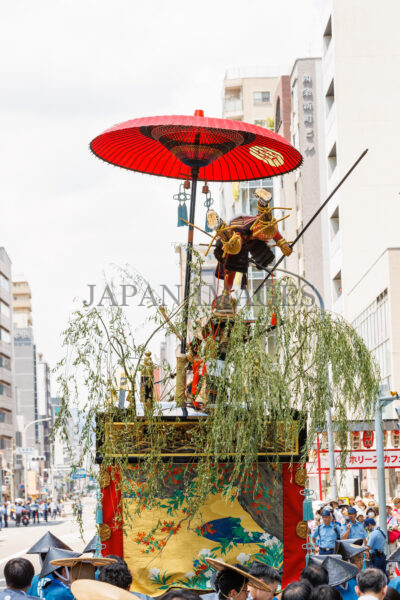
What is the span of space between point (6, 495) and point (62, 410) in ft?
277

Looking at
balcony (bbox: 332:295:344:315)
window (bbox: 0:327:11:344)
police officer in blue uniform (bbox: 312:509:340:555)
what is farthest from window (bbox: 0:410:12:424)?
police officer in blue uniform (bbox: 312:509:340:555)

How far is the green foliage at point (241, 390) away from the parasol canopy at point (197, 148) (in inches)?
65.7

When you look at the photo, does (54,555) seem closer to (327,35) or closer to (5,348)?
(327,35)

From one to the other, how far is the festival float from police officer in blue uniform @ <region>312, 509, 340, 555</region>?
22.7ft

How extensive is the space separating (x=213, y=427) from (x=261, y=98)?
278 feet

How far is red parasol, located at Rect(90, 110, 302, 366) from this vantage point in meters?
10.4

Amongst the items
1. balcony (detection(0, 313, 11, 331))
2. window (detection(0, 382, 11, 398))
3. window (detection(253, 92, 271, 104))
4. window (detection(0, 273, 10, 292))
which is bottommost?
window (detection(0, 382, 11, 398))

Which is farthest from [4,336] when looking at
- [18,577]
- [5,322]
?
[18,577]

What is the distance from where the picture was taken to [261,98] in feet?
299

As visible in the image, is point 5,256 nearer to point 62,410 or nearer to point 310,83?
point 310,83

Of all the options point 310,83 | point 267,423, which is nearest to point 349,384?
point 267,423

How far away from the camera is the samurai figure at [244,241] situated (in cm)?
1034

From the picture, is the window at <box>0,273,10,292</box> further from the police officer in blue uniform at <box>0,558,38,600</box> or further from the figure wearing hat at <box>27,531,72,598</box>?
the police officer in blue uniform at <box>0,558,38,600</box>

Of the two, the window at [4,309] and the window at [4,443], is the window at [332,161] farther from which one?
the window at [4,443]
